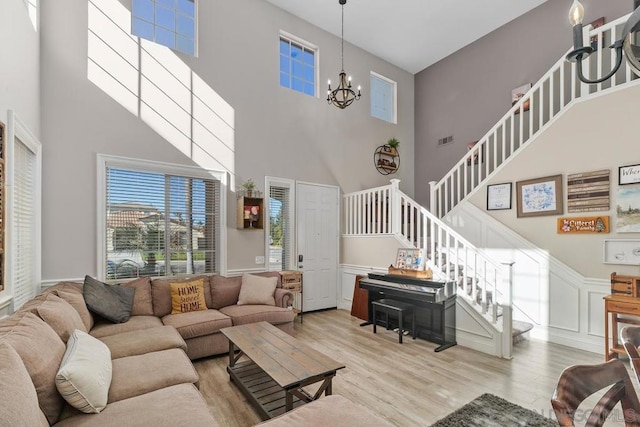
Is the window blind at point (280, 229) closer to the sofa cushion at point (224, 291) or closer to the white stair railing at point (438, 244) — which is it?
the sofa cushion at point (224, 291)

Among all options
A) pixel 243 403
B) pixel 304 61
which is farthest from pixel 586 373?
pixel 304 61

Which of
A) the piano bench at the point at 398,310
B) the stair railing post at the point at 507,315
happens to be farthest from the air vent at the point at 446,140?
the piano bench at the point at 398,310

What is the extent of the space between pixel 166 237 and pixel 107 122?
1.65m

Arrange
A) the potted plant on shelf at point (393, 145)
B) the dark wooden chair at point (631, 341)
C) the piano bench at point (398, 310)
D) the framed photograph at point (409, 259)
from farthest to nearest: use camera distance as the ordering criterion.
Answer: the potted plant on shelf at point (393, 145) → the framed photograph at point (409, 259) → the piano bench at point (398, 310) → the dark wooden chair at point (631, 341)

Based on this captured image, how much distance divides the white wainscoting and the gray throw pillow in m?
5.13

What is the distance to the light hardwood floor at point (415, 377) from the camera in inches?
102

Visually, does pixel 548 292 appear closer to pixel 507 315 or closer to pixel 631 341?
pixel 507 315

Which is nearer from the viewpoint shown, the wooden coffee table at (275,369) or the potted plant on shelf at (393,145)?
the wooden coffee table at (275,369)

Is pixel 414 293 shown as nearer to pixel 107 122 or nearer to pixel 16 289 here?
pixel 16 289

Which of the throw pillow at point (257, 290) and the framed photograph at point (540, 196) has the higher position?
the framed photograph at point (540, 196)

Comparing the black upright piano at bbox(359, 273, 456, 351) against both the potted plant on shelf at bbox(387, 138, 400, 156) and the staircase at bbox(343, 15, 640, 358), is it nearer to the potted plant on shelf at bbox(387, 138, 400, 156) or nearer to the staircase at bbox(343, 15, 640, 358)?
the staircase at bbox(343, 15, 640, 358)

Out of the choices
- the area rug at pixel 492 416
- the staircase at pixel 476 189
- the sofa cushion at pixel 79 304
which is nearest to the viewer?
the area rug at pixel 492 416

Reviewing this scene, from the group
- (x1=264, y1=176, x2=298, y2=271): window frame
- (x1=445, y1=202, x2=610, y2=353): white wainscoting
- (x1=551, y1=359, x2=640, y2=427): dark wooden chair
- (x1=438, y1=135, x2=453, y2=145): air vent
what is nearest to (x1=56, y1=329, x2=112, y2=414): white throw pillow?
(x1=551, y1=359, x2=640, y2=427): dark wooden chair

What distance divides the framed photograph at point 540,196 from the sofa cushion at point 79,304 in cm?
561
